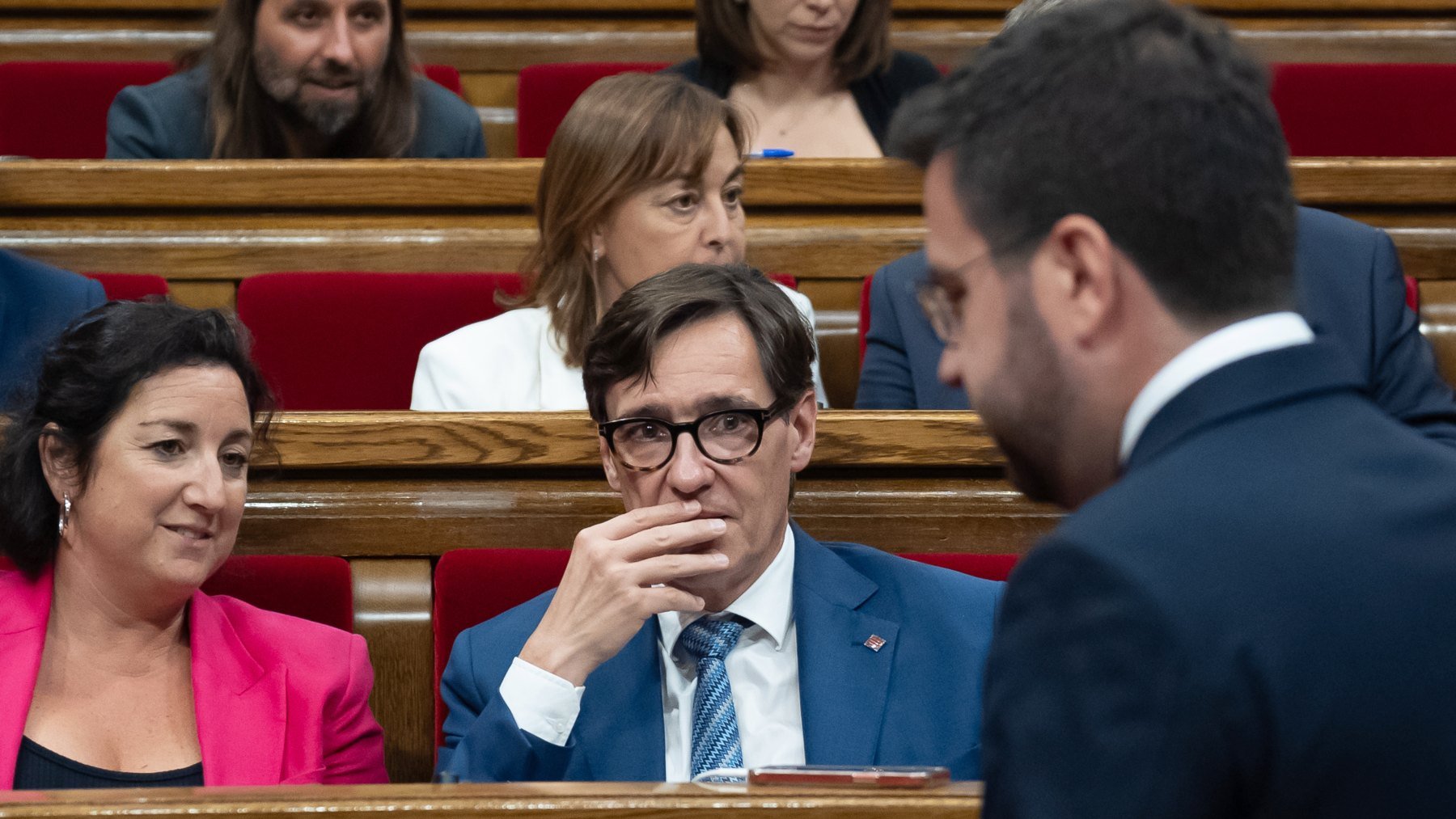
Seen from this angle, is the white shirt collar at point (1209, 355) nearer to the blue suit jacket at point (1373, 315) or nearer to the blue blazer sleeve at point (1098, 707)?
the blue blazer sleeve at point (1098, 707)

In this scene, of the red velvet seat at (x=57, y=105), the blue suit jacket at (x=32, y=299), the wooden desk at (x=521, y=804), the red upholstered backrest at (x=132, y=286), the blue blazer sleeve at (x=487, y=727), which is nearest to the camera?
the wooden desk at (x=521, y=804)

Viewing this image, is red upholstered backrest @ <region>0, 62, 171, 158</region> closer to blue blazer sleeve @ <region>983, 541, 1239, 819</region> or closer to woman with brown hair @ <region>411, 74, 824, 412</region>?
woman with brown hair @ <region>411, 74, 824, 412</region>

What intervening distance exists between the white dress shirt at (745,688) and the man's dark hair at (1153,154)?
0.38 meters

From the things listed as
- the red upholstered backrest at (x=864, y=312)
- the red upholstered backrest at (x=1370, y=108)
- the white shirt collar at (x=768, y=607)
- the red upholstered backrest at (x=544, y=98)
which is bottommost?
the white shirt collar at (x=768, y=607)

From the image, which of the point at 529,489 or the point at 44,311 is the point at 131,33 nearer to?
the point at 44,311

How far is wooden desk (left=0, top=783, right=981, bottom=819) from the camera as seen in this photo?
1.65ft

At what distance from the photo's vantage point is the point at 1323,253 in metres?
0.78

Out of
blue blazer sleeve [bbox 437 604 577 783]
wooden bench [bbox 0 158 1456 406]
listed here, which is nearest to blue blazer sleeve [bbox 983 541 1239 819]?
blue blazer sleeve [bbox 437 604 577 783]

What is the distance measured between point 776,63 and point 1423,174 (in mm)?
485

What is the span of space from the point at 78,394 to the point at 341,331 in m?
0.27

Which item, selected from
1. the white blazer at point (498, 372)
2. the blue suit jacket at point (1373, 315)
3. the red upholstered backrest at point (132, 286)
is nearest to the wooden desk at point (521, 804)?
the blue suit jacket at point (1373, 315)

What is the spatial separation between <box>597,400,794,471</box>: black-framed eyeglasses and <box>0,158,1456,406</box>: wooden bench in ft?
1.37

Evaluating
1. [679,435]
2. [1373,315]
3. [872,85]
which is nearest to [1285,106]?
[872,85]

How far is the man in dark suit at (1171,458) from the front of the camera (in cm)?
29
